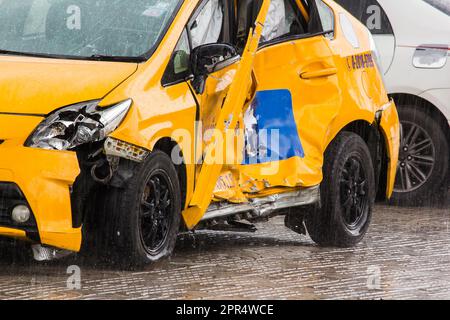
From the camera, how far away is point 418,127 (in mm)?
12180

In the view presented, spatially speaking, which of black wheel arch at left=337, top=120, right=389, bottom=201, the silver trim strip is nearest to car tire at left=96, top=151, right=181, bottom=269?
the silver trim strip

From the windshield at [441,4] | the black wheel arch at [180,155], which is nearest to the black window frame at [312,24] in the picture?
the black wheel arch at [180,155]

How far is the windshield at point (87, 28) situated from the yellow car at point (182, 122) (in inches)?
0.4

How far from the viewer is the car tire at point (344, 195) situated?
31.3 feet

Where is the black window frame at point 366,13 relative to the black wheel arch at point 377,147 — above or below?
above

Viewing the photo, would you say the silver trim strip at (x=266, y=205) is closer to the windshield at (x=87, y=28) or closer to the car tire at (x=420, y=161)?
the windshield at (x=87, y=28)

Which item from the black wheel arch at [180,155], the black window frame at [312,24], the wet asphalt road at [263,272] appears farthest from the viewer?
the black window frame at [312,24]

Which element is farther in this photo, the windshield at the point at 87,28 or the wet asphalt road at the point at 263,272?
the windshield at the point at 87,28

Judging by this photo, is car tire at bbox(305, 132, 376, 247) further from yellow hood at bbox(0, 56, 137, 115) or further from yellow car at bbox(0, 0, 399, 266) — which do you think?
yellow hood at bbox(0, 56, 137, 115)

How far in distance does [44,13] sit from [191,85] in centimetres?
112

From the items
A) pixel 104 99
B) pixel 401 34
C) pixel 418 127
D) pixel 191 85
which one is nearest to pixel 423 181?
pixel 418 127

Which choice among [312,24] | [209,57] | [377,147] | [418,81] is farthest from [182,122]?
[418,81]

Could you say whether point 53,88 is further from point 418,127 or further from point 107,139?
point 418,127

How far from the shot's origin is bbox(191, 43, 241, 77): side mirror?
8.36 m
